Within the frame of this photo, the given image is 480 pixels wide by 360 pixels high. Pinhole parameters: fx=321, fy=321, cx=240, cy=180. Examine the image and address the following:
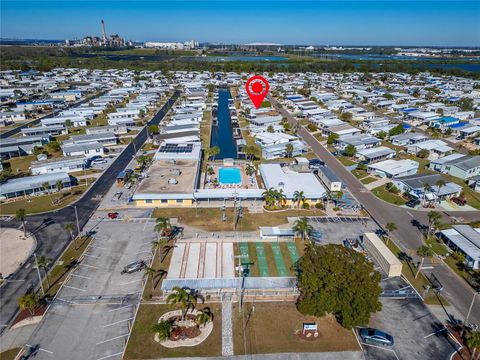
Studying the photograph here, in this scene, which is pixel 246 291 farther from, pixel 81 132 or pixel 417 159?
pixel 81 132

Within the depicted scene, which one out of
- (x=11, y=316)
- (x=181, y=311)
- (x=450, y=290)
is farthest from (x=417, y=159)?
(x=11, y=316)

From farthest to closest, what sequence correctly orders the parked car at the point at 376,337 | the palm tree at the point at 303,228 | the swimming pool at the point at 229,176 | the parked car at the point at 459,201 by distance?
the swimming pool at the point at 229,176, the parked car at the point at 459,201, the palm tree at the point at 303,228, the parked car at the point at 376,337

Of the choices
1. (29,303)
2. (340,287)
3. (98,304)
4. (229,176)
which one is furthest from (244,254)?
(229,176)

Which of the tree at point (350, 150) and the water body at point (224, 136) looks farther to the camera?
the water body at point (224, 136)

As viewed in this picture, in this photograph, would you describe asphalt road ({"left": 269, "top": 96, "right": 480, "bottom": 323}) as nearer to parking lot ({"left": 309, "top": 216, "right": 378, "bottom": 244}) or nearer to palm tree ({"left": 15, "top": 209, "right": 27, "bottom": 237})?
parking lot ({"left": 309, "top": 216, "right": 378, "bottom": 244})

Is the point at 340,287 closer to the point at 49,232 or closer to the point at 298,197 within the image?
the point at 298,197

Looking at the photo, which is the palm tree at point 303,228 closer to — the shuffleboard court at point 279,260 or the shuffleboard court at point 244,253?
the shuffleboard court at point 279,260

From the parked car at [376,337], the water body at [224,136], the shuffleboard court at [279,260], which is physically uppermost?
the parked car at [376,337]

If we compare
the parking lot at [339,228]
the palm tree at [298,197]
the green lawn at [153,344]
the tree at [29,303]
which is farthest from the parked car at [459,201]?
the tree at [29,303]
